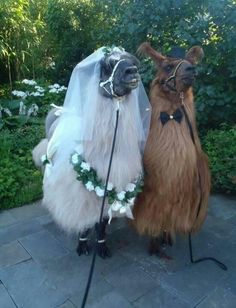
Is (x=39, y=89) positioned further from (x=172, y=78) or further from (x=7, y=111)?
(x=172, y=78)

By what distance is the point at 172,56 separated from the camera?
2.54 metres

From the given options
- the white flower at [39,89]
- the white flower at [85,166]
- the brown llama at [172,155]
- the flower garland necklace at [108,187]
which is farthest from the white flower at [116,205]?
the white flower at [39,89]

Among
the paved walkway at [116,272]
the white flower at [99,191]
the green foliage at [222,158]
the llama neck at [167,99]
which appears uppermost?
the llama neck at [167,99]

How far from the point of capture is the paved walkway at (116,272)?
2500 mm

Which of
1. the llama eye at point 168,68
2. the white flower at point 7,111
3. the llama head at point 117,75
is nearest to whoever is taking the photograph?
the llama head at point 117,75

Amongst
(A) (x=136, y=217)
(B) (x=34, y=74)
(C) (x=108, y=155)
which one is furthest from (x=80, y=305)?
(B) (x=34, y=74)

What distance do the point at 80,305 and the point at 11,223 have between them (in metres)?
1.50

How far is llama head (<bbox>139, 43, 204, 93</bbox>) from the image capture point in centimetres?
238

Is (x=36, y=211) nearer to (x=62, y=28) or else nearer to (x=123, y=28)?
(x=123, y=28)

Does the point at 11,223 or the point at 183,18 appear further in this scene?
the point at 183,18

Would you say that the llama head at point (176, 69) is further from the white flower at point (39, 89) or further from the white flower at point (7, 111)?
the white flower at point (39, 89)

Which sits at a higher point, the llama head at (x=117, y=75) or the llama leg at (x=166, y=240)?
the llama head at (x=117, y=75)

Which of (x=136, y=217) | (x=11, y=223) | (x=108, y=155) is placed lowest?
(x=11, y=223)

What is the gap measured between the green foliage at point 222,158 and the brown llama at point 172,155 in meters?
1.48
